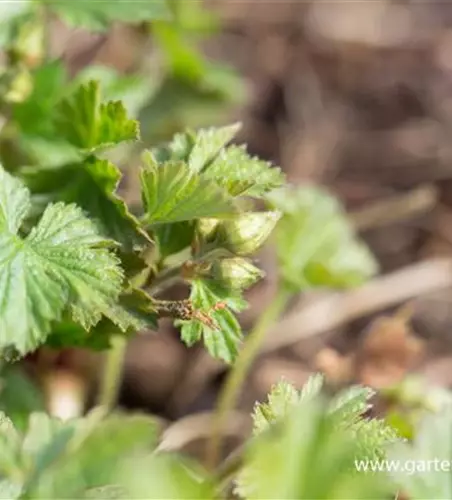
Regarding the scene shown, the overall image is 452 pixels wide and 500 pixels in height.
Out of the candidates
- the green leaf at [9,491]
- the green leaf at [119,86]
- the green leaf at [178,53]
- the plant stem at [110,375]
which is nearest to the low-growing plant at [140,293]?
the green leaf at [9,491]

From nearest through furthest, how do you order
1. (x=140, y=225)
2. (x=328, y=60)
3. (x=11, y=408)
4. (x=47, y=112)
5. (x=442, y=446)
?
(x=442, y=446)
(x=140, y=225)
(x=11, y=408)
(x=47, y=112)
(x=328, y=60)

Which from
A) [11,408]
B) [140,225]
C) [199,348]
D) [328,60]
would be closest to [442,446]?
[140,225]

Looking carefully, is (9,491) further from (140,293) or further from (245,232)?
(245,232)

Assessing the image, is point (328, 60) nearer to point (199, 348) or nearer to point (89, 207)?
point (199, 348)

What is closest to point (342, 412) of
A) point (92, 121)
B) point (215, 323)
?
point (215, 323)

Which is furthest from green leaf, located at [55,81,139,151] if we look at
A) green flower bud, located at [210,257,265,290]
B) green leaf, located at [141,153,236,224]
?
green flower bud, located at [210,257,265,290]

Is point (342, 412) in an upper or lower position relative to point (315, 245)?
upper
